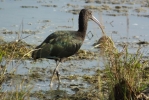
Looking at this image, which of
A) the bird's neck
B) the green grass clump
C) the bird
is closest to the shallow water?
the bird

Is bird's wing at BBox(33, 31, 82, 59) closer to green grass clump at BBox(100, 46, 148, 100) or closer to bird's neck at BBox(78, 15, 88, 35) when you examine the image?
bird's neck at BBox(78, 15, 88, 35)

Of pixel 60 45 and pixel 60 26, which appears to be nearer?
pixel 60 45

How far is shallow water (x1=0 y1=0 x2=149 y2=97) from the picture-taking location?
954 centimetres

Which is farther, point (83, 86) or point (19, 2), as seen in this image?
point (19, 2)

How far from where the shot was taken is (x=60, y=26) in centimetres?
1384

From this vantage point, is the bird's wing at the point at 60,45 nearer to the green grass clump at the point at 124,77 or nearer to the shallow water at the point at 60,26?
the shallow water at the point at 60,26

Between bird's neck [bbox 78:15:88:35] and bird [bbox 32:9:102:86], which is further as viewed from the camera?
bird's neck [bbox 78:15:88:35]

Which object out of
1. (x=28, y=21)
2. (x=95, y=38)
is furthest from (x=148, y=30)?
(x=28, y=21)

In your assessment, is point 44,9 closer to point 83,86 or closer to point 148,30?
point 148,30

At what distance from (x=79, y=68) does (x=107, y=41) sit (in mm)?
2934

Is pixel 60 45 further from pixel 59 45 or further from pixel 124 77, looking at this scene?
pixel 124 77

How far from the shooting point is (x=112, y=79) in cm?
651

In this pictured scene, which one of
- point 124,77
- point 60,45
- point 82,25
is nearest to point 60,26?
point 82,25

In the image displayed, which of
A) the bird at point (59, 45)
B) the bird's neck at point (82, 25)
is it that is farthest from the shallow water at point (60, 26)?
the bird's neck at point (82, 25)
